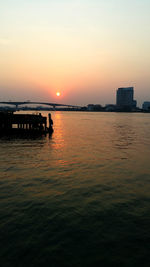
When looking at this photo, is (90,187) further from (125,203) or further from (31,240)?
(31,240)

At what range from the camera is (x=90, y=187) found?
1119 centimetres

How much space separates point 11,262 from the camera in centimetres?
548

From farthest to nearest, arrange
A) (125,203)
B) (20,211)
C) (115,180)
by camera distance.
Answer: (115,180)
(125,203)
(20,211)

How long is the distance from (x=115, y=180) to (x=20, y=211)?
662 centimetres

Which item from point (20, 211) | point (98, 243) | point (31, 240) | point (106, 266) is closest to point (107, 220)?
point (98, 243)

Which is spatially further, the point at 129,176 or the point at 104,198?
the point at 129,176

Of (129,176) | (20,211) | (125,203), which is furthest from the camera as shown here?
(129,176)

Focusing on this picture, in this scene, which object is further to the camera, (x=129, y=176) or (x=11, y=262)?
(x=129, y=176)

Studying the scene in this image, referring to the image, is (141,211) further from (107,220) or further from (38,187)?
(38,187)

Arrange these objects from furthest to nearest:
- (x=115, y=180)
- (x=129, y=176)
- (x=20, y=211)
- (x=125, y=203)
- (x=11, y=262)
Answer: (x=129, y=176) < (x=115, y=180) < (x=125, y=203) < (x=20, y=211) < (x=11, y=262)

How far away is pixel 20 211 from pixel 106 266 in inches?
178

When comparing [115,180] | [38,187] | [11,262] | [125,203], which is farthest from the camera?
[115,180]

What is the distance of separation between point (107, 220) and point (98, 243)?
1485mm

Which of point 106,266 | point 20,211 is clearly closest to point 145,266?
point 106,266
